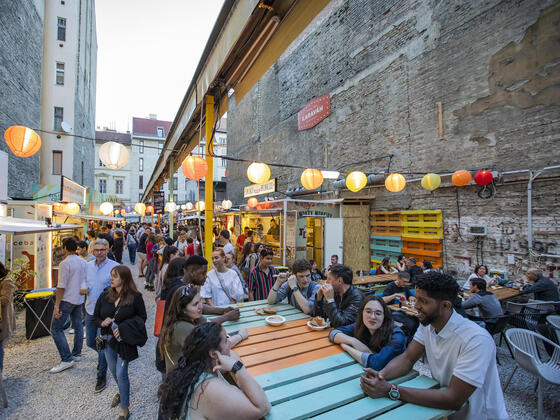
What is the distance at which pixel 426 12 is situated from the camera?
8586mm

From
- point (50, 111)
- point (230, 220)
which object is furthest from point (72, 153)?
point (230, 220)

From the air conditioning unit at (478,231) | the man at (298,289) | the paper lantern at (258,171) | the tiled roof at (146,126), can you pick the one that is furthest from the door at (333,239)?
the tiled roof at (146,126)

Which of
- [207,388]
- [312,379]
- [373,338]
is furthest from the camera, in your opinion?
[373,338]

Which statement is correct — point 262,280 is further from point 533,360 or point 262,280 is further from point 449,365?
point 533,360

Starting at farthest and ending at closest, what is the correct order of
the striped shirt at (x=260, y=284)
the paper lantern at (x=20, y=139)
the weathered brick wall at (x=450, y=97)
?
1. the weathered brick wall at (x=450, y=97)
2. the striped shirt at (x=260, y=284)
3. the paper lantern at (x=20, y=139)

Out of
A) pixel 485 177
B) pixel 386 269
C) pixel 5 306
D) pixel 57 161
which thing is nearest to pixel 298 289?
pixel 5 306

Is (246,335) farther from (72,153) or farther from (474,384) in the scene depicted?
(72,153)

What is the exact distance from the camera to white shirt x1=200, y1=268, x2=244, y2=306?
11.9ft

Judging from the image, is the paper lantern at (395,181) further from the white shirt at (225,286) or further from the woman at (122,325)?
the woman at (122,325)

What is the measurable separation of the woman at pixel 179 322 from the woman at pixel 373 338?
1.30 meters

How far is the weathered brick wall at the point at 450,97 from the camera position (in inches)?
247

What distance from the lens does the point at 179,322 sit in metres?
2.18

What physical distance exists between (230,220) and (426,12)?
12.9 metres

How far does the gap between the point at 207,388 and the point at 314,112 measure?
13.9m
